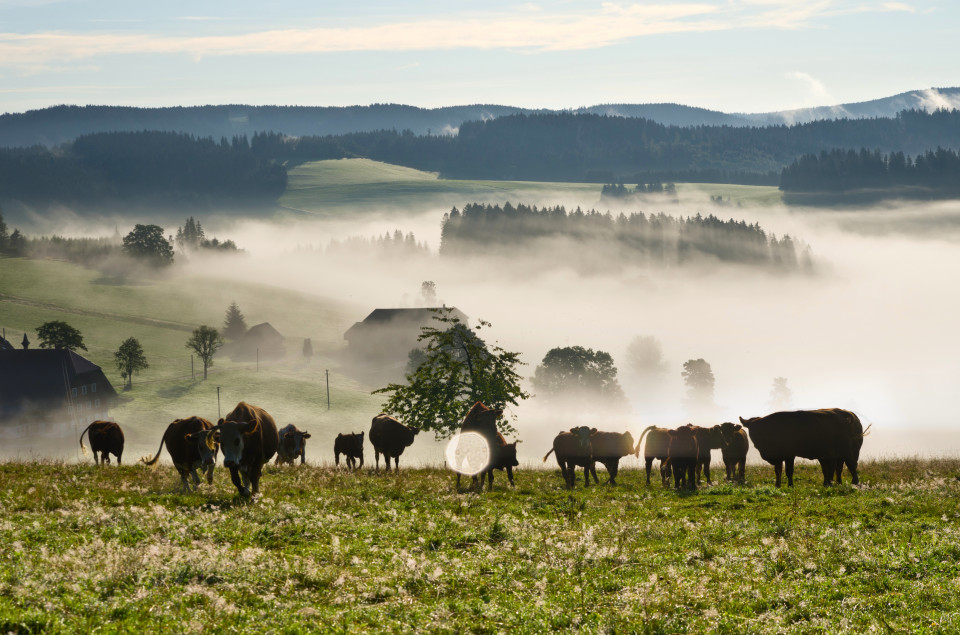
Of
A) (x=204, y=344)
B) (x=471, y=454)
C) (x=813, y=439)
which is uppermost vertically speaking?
(x=204, y=344)

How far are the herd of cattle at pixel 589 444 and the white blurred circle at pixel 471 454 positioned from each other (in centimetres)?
18

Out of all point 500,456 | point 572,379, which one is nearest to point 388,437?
point 500,456

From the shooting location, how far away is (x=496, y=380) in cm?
4056

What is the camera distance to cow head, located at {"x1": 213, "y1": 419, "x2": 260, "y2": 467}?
19.0 meters

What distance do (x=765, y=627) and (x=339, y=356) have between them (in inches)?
5466

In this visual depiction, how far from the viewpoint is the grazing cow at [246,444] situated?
752 inches

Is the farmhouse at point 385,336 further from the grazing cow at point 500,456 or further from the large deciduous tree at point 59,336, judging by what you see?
the grazing cow at point 500,456

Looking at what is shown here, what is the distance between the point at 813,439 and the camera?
25.6m

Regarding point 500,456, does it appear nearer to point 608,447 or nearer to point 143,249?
point 608,447

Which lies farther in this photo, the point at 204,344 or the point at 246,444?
the point at 204,344

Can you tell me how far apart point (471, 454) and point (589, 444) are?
4923 mm

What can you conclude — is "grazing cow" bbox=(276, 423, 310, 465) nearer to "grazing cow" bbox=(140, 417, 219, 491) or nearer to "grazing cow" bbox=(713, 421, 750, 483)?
"grazing cow" bbox=(140, 417, 219, 491)

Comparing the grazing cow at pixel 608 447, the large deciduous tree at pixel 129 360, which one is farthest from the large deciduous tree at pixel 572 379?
the grazing cow at pixel 608 447

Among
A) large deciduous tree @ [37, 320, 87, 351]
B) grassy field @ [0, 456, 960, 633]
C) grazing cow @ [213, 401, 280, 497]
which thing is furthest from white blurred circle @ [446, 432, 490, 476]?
large deciduous tree @ [37, 320, 87, 351]
